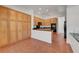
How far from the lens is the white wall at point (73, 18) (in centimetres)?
584

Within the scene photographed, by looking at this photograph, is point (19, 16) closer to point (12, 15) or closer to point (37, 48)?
point (12, 15)

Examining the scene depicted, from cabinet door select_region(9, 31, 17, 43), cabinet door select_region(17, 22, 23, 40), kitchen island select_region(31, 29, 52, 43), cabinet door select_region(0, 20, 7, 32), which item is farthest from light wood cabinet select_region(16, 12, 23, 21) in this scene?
kitchen island select_region(31, 29, 52, 43)

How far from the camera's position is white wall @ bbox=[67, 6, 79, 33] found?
5.84 metres

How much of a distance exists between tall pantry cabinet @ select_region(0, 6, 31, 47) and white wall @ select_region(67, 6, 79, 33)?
11.4ft

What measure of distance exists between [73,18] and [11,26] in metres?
3.93

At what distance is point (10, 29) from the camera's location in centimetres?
573

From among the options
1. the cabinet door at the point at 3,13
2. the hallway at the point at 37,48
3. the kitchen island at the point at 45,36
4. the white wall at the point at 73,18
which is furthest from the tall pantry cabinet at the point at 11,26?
the white wall at the point at 73,18

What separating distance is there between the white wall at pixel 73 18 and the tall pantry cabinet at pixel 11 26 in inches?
137

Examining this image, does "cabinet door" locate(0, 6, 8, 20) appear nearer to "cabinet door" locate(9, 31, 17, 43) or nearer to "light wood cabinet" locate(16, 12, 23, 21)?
"cabinet door" locate(9, 31, 17, 43)

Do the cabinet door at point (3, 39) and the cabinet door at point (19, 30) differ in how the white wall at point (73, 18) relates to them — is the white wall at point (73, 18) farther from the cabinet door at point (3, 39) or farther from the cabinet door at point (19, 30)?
the cabinet door at point (3, 39)

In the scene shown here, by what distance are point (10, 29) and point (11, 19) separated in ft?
2.07
